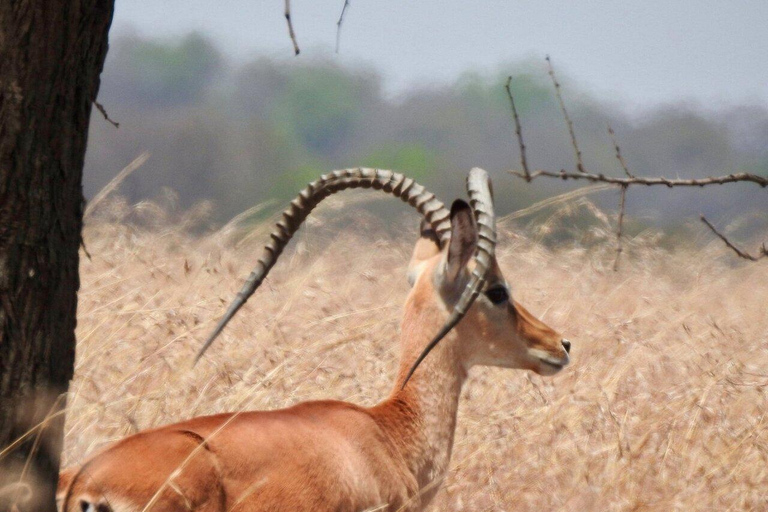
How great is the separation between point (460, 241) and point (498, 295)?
17.1 inches

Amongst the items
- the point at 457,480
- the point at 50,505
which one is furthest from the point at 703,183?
the point at 50,505

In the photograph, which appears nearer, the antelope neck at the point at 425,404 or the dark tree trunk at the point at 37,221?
the dark tree trunk at the point at 37,221

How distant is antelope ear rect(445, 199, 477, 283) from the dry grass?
105 centimetres

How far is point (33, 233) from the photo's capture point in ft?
9.62

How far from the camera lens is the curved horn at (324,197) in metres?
3.98

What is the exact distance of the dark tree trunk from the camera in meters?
2.90

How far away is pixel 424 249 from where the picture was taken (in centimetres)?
478

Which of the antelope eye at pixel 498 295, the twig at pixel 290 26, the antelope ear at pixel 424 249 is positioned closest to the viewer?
the twig at pixel 290 26

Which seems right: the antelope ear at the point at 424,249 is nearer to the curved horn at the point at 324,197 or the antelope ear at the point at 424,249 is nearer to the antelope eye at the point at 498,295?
the curved horn at the point at 324,197

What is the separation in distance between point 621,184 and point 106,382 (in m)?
3.34

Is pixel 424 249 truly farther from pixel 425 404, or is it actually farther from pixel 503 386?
pixel 503 386

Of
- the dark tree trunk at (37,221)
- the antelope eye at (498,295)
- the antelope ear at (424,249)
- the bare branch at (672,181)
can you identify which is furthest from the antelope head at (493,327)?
the dark tree trunk at (37,221)

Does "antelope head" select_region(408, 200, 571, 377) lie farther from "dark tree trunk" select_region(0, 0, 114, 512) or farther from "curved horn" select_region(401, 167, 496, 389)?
"dark tree trunk" select_region(0, 0, 114, 512)

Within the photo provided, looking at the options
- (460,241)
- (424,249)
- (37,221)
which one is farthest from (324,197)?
(37,221)
